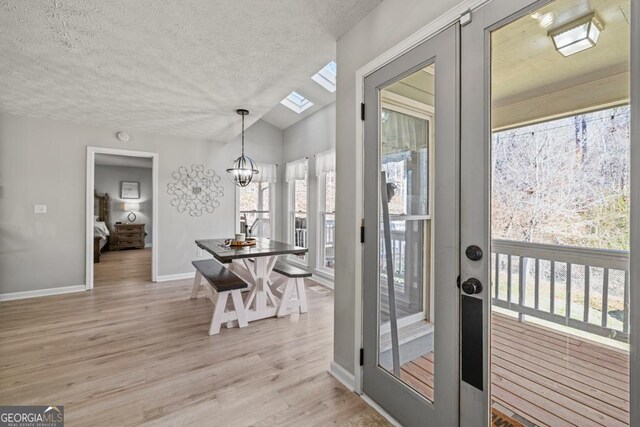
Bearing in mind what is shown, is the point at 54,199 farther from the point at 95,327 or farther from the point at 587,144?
the point at 587,144

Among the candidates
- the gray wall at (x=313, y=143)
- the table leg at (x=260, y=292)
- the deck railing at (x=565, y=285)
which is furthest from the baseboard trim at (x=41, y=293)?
the deck railing at (x=565, y=285)

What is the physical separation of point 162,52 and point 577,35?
2.68 m

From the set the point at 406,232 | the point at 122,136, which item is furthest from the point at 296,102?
the point at 406,232

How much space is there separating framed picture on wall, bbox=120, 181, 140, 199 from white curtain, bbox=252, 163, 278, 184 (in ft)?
17.3

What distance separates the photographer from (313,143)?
5.04 m

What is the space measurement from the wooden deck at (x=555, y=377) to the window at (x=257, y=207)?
5.12 m

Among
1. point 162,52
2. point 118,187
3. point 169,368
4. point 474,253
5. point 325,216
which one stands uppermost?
point 162,52

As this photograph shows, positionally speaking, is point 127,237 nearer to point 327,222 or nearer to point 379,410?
point 327,222

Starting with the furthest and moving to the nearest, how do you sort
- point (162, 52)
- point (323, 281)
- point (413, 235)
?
point (323, 281) → point (162, 52) → point (413, 235)

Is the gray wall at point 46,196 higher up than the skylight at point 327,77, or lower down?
lower down

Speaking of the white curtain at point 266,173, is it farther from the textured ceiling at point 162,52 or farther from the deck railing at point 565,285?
the deck railing at point 565,285

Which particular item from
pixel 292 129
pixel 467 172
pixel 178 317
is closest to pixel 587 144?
pixel 467 172

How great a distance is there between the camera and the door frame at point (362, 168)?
88 centimetres

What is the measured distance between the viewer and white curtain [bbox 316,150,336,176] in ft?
14.7
